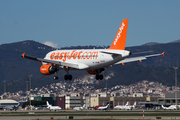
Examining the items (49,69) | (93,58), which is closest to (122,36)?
(93,58)

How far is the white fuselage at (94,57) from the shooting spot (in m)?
72.8

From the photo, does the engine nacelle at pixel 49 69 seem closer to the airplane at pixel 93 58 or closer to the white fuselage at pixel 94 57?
the airplane at pixel 93 58

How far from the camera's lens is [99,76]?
80000 mm

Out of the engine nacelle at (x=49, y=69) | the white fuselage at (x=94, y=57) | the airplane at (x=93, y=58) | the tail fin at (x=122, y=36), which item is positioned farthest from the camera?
the engine nacelle at (x=49, y=69)

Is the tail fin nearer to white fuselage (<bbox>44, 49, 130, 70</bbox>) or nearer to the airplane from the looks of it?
the airplane

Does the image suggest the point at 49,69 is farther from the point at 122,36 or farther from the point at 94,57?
the point at 122,36

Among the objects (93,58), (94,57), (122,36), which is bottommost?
(93,58)

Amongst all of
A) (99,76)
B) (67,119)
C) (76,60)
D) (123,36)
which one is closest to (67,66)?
(76,60)

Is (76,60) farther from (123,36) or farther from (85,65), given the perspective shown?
(123,36)

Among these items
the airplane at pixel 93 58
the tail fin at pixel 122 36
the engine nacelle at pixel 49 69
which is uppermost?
the tail fin at pixel 122 36

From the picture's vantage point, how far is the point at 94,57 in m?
75.0

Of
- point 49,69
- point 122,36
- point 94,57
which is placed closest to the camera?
point 122,36

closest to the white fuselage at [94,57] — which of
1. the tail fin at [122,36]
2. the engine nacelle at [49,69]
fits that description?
the tail fin at [122,36]

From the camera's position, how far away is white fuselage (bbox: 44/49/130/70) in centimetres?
7281
